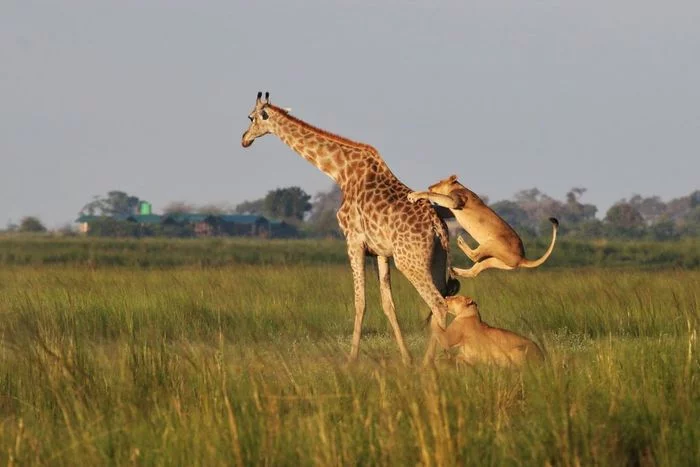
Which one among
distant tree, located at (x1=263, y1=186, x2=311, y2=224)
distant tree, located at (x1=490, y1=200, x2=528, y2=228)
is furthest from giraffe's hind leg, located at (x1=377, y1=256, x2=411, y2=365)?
distant tree, located at (x1=490, y1=200, x2=528, y2=228)

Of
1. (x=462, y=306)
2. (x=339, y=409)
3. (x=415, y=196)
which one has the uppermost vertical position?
(x=415, y=196)

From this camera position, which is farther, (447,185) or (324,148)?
(324,148)

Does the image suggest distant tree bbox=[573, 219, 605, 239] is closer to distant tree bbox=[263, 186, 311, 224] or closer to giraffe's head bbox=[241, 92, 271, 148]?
distant tree bbox=[263, 186, 311, 224]

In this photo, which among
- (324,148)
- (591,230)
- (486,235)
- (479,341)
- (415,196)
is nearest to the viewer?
(479,341)

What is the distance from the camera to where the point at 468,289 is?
50.6ft

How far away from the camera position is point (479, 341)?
328 inches

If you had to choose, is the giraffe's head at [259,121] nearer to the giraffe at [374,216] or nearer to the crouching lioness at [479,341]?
the giraffe at [374,216]

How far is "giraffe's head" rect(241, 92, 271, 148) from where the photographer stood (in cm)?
1050

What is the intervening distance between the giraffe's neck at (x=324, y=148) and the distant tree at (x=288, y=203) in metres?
80.9

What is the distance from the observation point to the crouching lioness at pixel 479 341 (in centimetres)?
794

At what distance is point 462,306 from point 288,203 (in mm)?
83595

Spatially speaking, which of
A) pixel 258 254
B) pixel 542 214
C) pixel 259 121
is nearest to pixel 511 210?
pixel 542 214

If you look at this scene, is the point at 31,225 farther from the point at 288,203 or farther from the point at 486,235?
the point at 486,235

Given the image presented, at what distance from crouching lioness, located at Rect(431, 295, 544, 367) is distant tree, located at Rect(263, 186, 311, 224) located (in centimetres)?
8278
